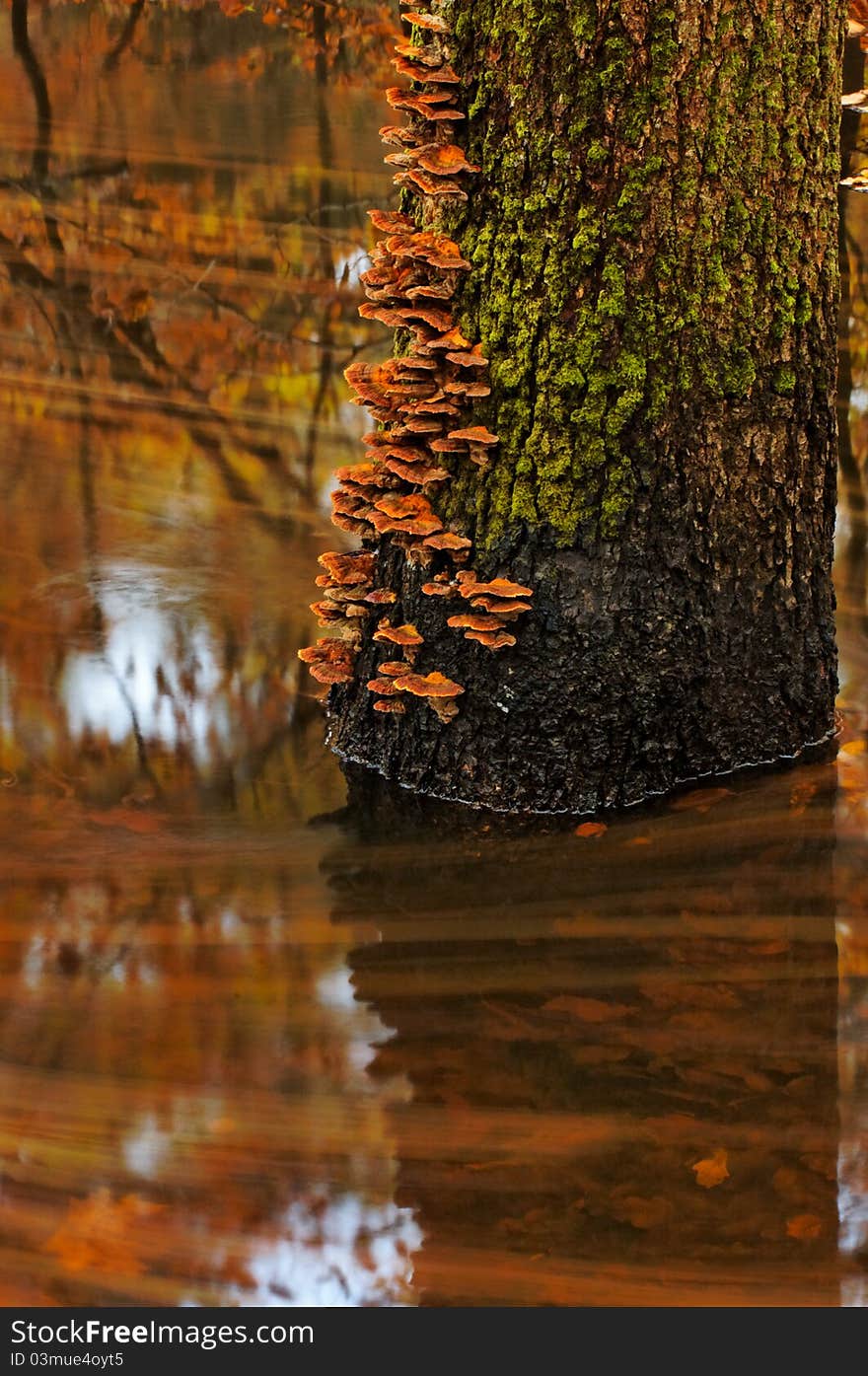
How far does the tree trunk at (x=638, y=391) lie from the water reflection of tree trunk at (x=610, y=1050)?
1.03 feet

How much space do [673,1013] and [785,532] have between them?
60.9 inches

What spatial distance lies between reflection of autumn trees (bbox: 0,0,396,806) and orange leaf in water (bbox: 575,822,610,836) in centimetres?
87

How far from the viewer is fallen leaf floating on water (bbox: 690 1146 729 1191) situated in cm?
230

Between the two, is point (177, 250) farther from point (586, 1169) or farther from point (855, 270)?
point (586, 1169)

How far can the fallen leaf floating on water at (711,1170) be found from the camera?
2.30m

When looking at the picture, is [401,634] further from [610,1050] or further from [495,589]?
[610,1050]

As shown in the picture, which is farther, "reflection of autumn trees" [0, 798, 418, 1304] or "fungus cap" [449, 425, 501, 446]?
"fungus cap" [449, 425, 501, 446]

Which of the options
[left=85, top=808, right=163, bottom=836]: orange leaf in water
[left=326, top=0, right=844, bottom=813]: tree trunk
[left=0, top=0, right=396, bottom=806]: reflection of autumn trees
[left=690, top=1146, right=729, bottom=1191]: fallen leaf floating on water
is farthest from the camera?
[left=0, top=0, right=396, bottom=806]: reflection of autumn trees

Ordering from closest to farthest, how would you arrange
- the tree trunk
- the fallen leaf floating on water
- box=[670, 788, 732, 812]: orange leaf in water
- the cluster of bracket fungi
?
the fallen leaf floating on water < the tree trunk < the cluster of bracket fungi < box=[670, 788, 732, 812]: orange leaf in water

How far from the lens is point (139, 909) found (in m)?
3.19

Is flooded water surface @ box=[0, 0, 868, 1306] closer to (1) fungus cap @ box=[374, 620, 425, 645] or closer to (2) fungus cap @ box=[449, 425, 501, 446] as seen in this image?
(1) fungus cap @ box=[374, 620, 425, 645]

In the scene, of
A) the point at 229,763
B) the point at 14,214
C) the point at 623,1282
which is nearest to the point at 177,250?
the point at 14,214

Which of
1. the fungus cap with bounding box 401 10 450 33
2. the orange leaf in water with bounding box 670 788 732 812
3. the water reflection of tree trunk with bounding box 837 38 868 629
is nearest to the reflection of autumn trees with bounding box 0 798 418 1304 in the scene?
the orange leaf in water with bounding box 670 788 732 812

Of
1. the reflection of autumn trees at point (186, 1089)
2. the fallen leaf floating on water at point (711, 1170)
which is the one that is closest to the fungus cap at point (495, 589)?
the reflection of autumn trees at point (186, 1089)
